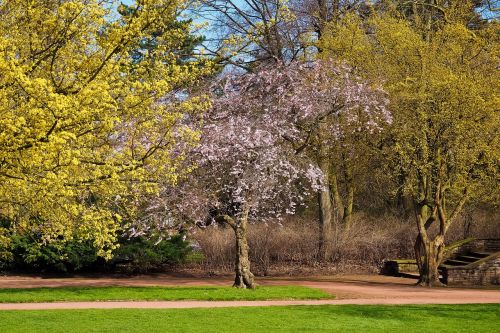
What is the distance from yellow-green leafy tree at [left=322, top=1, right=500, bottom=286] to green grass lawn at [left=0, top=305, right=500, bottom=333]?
6284mm

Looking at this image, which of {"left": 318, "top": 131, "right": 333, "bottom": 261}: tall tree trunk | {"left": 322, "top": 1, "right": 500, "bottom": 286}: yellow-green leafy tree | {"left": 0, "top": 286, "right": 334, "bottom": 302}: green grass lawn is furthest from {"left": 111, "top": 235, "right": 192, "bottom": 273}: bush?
{"left": 322, "top": 1, "right": 500, "bottom": 286}: yellow-green leafy tree

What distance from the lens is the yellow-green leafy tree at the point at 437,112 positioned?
66.7ft

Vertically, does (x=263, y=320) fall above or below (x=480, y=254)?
below

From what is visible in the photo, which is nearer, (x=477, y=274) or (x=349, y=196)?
(x=477, y=274)

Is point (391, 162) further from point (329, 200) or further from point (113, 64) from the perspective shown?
point (113, 64)

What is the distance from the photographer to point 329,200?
94.9 ft

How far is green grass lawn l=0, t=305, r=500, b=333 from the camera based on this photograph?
12203 millimetres

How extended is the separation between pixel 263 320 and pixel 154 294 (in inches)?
193

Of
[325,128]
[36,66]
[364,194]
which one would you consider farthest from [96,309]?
[364,194]

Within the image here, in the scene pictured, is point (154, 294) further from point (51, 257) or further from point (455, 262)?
point (455, 262)

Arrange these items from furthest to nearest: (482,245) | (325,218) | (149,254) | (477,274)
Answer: (325,218) < (482,245) < (149,254) < (477,274)

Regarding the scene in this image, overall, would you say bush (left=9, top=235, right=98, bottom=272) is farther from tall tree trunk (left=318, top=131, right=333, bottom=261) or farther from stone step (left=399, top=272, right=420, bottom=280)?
stone step (left=399, top=272, right=420, bottom=280)

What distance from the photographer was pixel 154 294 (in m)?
17.4

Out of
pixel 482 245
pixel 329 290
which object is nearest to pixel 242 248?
pixel 329 290
